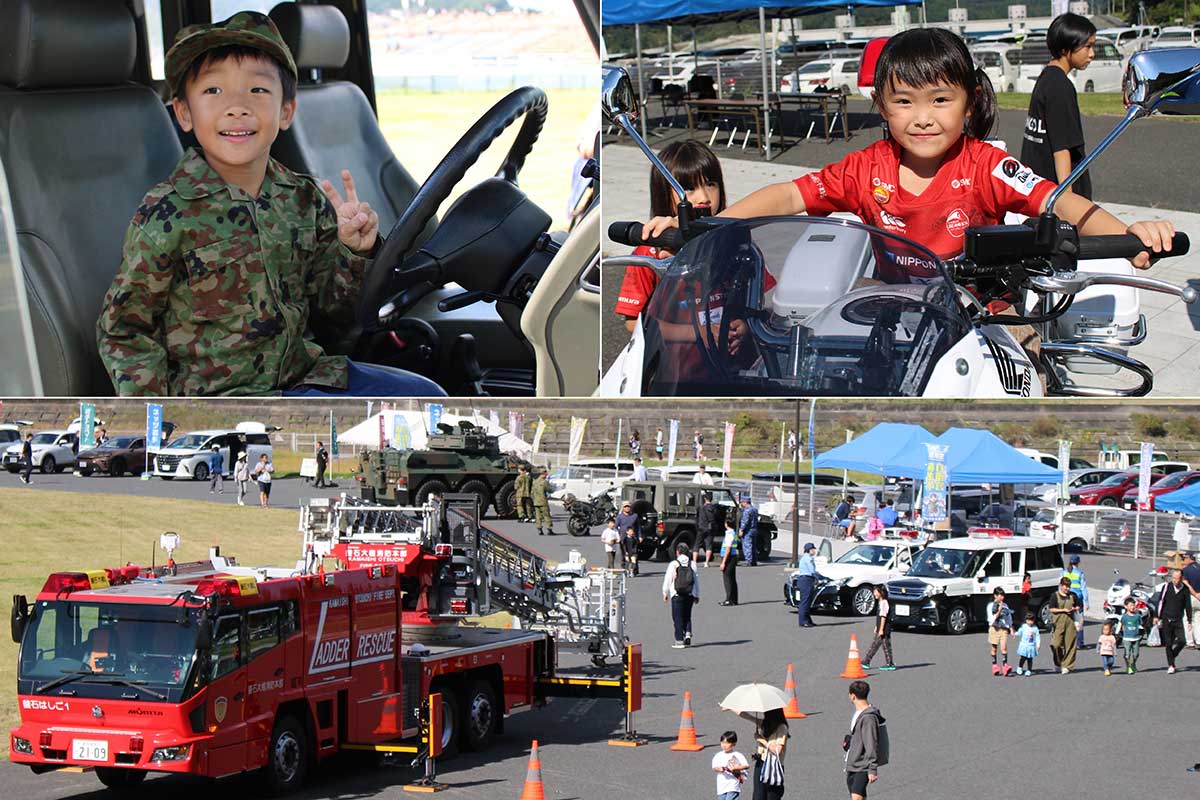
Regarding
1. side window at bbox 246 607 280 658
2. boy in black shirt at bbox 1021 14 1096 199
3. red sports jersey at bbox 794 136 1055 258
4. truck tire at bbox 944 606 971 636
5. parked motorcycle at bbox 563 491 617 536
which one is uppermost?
boy in black shirt at bbox 1021 14 1096 199

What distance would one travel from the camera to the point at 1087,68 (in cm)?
775

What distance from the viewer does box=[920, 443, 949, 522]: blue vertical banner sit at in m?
19.6

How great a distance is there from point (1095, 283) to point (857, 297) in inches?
48.5

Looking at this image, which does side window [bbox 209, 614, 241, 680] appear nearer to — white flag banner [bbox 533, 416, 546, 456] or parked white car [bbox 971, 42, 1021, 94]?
parked white car [bbox 971, 42, 1021, 94]

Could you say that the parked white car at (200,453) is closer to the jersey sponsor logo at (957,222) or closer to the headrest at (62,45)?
the headrest at (62,45)

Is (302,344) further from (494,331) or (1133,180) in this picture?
(1133,180)

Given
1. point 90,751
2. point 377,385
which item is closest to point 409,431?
point 377,385

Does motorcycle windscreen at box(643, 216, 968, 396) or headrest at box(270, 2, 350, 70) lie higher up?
headrest at box(270, 2, 350, 70)

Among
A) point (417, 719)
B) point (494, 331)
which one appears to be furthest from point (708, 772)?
point (494, 331)

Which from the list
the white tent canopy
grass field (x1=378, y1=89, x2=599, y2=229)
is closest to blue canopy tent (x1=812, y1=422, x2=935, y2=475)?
the white tent canopy

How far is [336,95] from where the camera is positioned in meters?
9.09

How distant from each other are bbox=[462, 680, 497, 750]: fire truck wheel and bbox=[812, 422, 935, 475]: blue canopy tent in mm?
9534

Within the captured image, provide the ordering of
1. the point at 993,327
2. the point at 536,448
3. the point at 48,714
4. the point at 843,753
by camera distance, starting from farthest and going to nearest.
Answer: the point at 536,448, the point at 843,753, the point at 48,714, the point at 993,327

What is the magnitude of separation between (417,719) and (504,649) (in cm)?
100
